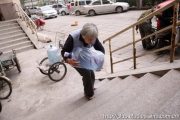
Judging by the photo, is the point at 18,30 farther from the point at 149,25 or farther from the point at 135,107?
the point at 135,107

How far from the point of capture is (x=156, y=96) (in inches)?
101

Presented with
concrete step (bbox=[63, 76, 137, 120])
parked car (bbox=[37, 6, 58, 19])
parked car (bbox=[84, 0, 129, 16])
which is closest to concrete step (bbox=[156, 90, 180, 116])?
concrete step (bbox=[63, 76, 137, 120])

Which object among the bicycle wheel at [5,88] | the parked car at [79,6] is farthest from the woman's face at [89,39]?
the parked car at [79,6]

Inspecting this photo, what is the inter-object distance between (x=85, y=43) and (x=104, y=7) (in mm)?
16107

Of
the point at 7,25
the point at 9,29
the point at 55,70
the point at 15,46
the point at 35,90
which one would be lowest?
the point at 35,90

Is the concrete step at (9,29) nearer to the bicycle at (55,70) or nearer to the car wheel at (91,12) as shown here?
the bicycle at (55,70)

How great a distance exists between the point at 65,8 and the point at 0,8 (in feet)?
45.3

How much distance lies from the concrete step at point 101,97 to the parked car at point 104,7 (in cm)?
1504

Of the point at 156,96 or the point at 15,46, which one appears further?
the point at 15,46

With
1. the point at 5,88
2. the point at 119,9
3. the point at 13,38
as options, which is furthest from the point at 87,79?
the point at 119,9

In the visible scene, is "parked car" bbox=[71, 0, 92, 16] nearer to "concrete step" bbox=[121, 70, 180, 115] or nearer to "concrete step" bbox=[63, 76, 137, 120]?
"concrete step" bbox=[63, 76, 137, 120]

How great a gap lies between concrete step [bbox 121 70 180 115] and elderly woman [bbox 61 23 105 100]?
101cm

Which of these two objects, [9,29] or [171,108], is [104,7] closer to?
[9,29]

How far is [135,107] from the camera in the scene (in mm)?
2520
